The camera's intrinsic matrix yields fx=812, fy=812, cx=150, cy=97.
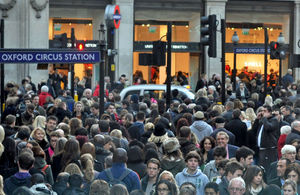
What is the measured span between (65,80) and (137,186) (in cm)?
2274

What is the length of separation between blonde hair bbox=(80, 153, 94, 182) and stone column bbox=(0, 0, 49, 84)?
2496 cm

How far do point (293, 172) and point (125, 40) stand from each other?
88.6ft

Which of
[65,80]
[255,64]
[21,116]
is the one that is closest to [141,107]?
[21,116]

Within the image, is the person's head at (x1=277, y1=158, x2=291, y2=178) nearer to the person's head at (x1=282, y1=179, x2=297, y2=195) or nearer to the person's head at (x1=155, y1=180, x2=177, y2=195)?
the person's head at (x1=282, y1=179, x2=297, y2=195)

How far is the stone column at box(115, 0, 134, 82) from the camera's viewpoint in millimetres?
37125

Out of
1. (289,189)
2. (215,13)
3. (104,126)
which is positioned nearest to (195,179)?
(289,189)

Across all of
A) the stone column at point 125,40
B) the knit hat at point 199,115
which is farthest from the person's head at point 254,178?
the stone column at point 125,40

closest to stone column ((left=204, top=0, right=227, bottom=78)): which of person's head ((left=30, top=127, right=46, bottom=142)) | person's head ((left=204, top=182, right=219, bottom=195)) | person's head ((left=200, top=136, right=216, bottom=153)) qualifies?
person's head ((left=200, top=136, right=216, bottom=153))

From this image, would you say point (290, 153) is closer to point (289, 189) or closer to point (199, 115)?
point (289, 189)

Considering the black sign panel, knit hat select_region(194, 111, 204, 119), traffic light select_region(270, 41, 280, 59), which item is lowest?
knit hat select_region(194, 111, 204, 119)

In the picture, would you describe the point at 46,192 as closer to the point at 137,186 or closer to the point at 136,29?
the point at 137,186

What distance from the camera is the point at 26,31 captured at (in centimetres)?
3603

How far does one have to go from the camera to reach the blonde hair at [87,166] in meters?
10.7

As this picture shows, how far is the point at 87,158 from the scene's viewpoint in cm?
1111
